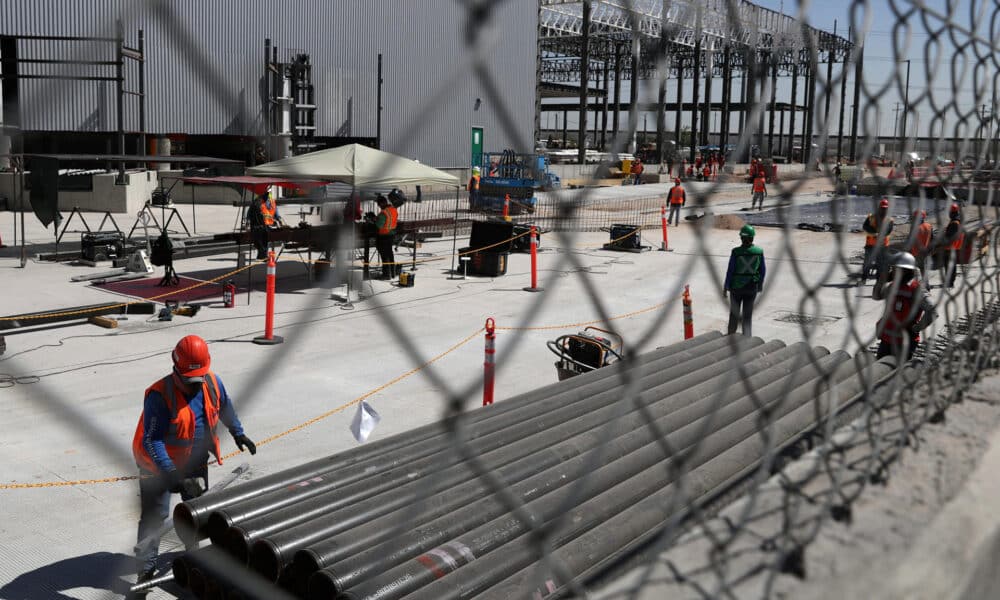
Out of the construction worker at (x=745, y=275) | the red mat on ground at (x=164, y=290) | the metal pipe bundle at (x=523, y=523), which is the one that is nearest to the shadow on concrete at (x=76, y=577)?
the metal pipe bundle at (x=523, y=523)

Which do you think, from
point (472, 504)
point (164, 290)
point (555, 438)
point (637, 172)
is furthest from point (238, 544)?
point (637, 172)

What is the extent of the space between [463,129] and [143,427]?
1117 inches

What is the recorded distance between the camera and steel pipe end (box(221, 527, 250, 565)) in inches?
160

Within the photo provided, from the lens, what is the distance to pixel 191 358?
490 centimetres

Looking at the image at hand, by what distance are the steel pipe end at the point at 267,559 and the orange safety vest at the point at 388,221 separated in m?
11.7

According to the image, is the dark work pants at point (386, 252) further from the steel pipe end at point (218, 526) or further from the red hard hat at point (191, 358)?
the steel pipe end at point (218, 526)

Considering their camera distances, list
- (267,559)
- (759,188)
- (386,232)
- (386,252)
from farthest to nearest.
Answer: (759,188) < (386,252) < (386,232) < (267,559)

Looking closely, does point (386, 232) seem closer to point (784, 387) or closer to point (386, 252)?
point (386, 252)

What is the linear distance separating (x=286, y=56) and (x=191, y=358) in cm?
473

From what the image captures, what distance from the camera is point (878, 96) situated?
5.65 ft

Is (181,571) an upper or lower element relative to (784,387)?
lower

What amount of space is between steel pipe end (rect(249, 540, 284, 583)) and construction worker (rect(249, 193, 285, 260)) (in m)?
10.3

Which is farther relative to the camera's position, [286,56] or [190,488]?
[286,56]

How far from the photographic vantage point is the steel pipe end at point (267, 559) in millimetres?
3879
